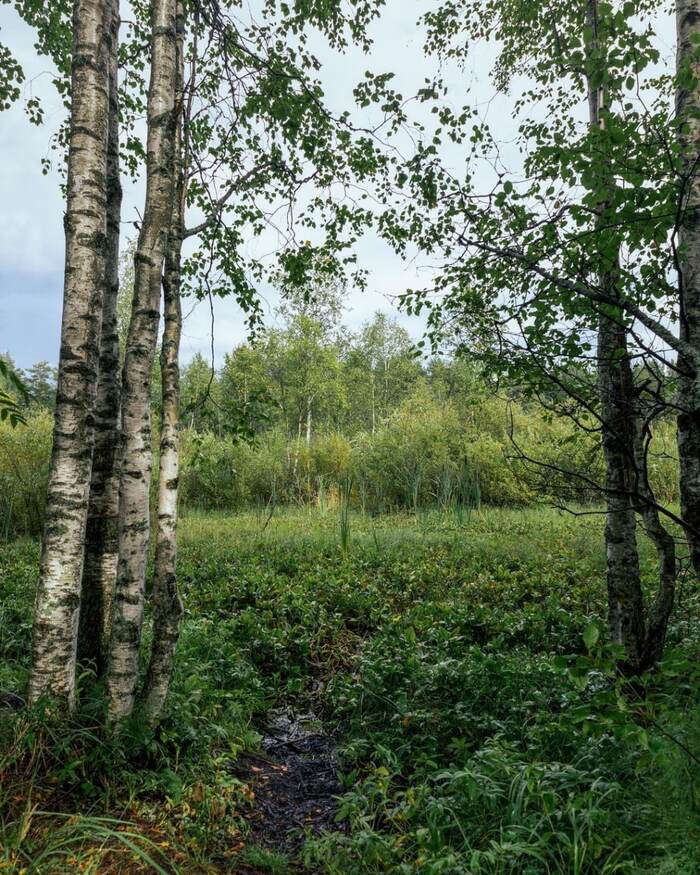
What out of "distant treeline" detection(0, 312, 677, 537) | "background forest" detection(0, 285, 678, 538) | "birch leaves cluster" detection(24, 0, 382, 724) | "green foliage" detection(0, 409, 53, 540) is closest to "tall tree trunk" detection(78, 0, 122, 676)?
"birch leaves cluster" detection(24, 0, 382, 724)

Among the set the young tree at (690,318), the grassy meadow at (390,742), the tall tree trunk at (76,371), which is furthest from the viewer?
the tall tree trunk at (76,371)

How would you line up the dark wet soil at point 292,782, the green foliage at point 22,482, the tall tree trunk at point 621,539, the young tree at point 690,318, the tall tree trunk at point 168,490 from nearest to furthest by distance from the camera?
1. the young tree at point 690,318
2. the dark wet soil at point 292,782
3. the tall tree trunk at point 168,490
4. the tall tree trunk at point 621,539
5. the green foliage at point 22,482

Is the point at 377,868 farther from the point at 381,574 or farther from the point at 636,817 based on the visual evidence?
the point at 381,574

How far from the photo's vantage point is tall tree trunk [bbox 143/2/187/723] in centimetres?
294

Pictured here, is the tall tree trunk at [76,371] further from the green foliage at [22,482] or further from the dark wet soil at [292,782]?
the green foliage at [22,482]

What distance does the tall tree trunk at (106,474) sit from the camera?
3.33 metres

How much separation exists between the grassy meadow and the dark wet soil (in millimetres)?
84

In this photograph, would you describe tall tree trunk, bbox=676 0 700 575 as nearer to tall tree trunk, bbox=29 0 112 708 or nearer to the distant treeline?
tall tree trunk, bbox=29 0 112 708

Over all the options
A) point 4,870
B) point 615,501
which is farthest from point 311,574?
point 4,870

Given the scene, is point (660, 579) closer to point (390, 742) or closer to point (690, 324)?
point (690, 324)

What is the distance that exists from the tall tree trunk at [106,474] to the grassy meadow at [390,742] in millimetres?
467

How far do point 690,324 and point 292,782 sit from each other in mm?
3344

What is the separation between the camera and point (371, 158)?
16.4 feet

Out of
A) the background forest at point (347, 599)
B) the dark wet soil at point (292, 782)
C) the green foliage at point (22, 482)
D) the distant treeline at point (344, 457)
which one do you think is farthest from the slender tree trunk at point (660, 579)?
the green foliage at point (22, 482)
